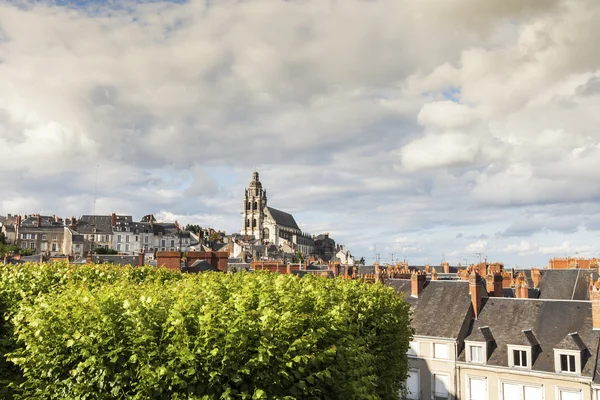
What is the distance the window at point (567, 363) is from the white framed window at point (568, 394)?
1138mm

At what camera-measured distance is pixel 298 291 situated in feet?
47.0

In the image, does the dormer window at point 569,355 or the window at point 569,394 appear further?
the dormer window at point 569,355

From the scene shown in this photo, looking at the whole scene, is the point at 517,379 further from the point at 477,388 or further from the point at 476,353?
the point at 476,353

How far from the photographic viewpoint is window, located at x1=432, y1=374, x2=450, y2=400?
3391 cm

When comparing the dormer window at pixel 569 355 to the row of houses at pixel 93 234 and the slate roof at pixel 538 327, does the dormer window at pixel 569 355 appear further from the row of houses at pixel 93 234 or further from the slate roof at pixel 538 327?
the row of houses at pixel 93 234

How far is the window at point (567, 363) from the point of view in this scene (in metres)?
29.4

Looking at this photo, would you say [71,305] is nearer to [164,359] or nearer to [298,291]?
[164,359]

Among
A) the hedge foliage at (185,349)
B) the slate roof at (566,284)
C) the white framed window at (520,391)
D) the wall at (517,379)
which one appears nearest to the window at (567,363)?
the wall at (517,379)

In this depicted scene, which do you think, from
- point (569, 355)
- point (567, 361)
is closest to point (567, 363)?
point (567, 361)

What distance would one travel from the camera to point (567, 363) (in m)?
29.5

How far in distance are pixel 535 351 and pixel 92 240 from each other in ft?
413

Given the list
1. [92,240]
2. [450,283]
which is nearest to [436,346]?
[450,283]

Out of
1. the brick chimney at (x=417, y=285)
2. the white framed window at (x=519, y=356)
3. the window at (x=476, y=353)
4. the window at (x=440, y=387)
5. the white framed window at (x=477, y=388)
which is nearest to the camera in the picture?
the white framed window at (x=519, y=356)

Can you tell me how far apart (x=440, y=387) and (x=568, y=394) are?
8073mm
